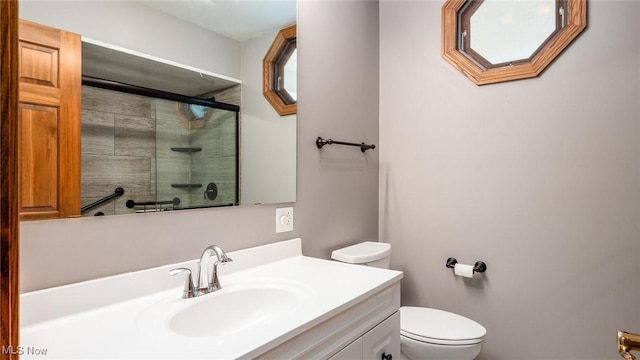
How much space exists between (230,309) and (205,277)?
0.13 meters

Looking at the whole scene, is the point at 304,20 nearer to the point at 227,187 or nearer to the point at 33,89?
the point at 227,187

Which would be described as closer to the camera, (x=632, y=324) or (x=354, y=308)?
(x=354, y=308)

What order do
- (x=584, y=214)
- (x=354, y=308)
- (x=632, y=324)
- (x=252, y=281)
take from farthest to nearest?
(x=584, y=214) < (x=632, y=324) < (x=252, y=281) < (x=354, y=308)

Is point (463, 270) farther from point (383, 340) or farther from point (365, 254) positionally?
point (383, 340)

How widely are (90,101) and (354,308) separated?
0.97 m

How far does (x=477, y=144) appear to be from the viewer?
6.19 ft

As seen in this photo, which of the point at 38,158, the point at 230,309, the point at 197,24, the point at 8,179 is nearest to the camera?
the point at 8,179

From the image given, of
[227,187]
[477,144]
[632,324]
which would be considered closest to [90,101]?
[227,187]

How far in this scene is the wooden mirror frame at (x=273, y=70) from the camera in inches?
59.0

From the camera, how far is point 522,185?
1.77m

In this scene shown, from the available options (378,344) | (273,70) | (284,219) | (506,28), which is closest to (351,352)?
(378,344)

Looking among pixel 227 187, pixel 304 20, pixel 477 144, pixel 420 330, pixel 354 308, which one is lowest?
pixel 420 330

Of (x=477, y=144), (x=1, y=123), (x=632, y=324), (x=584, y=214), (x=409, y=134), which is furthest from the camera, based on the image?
(x=409, y=134)

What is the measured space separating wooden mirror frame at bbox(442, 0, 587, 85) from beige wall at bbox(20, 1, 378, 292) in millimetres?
447
